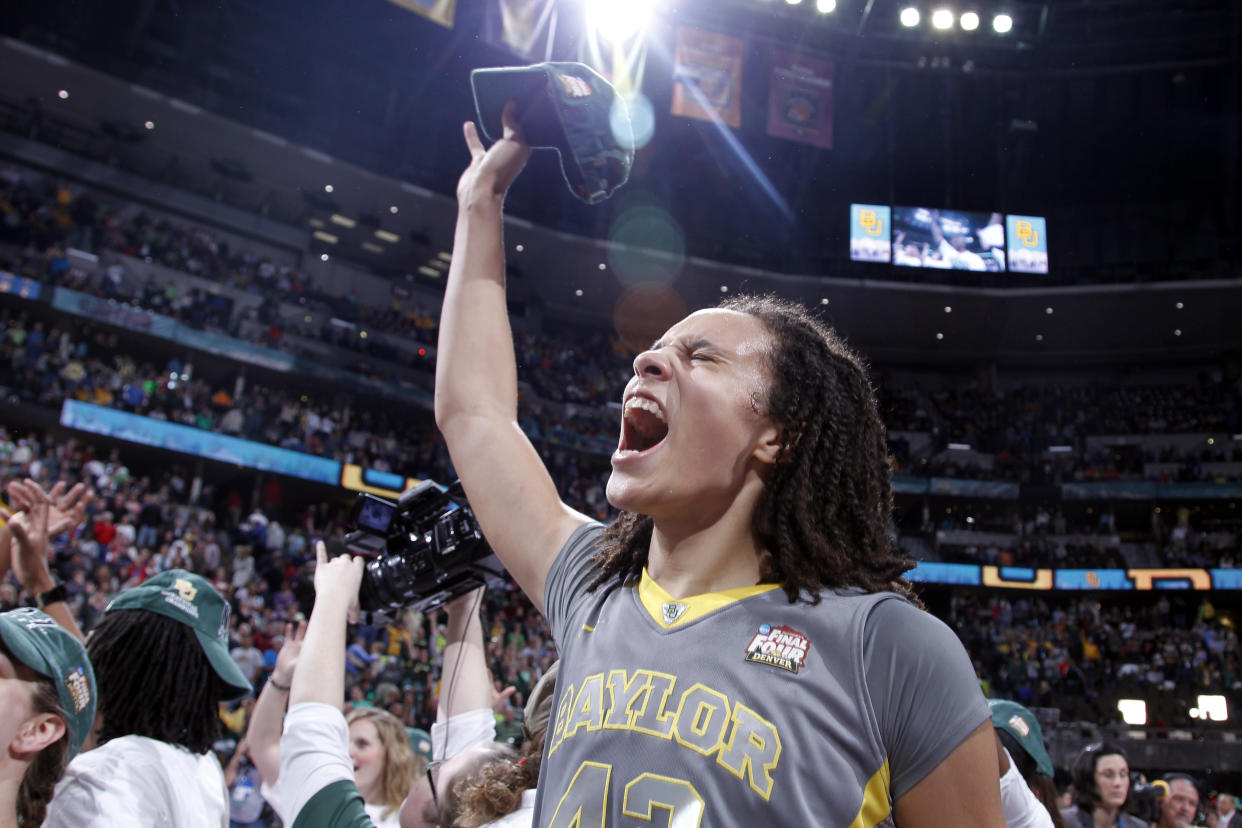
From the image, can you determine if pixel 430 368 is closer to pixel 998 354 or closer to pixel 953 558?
pixel 953 558

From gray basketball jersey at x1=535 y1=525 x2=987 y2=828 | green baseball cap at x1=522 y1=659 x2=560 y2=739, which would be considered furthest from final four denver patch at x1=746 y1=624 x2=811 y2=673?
green baseball cap at x1=522 y1=659 x2=560 y2=739

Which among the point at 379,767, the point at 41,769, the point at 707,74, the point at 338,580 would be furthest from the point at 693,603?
the point at 707,74

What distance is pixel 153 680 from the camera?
7.36 feet

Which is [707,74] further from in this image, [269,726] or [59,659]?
[59,659]

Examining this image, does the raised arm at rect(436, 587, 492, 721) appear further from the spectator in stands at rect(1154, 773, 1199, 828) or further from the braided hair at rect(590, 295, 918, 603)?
the spectator in stands at rect(1154, 773, 1199, 828)

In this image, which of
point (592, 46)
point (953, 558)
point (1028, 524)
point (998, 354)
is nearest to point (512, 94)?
point (592, 46)

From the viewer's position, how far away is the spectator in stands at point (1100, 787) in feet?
13.1

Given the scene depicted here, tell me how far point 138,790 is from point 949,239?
82.2ft

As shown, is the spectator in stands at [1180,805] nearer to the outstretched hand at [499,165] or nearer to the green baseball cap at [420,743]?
the green baseball cap at [420,743]

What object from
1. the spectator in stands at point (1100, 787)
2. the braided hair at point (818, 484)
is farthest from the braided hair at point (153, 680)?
the spectator in stands at point (1100, 787)

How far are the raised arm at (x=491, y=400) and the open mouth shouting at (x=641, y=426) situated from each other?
151mm

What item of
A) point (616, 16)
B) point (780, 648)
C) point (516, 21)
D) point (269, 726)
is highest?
point (616, 16)

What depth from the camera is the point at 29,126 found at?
1998cm

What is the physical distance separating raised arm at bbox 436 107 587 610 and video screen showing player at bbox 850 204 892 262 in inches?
917
